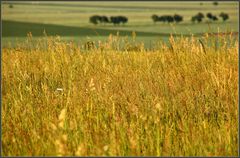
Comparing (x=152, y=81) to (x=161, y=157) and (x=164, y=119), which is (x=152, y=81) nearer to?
(x=164, y=119)

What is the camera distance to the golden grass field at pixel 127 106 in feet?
13.5

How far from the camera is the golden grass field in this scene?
410cm

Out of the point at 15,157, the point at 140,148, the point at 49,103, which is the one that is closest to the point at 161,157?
the point at 140,148

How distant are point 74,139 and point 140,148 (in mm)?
588

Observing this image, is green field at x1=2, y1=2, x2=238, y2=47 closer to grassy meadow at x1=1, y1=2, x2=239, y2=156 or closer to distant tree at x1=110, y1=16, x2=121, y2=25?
grassy meadow at x1=1, y1=2, x2=239, y2=156

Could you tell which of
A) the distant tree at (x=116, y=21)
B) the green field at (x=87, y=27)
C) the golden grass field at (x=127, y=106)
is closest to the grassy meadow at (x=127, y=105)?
the golden grass field at (x=127, y=106)

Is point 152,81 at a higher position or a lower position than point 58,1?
lower

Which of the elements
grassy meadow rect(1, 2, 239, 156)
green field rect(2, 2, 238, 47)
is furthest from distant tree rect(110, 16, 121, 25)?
grassy meadow rect(1, 2, 239, 156)

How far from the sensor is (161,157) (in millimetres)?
3957

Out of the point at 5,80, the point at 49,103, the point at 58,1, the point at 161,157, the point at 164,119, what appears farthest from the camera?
the point at 58,1

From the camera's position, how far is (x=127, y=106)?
4988 millimetres

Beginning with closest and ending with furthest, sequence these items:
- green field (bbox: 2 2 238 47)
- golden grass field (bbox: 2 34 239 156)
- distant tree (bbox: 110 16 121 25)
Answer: golden grass field (bbox: 2 34 239 156) → green field (bbox: 2 2 238 47) → distant tree (bbox: 110 16 121 25)

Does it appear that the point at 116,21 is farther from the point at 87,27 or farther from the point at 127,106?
the point at 127,106

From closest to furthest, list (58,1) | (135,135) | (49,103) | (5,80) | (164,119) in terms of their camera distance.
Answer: (135,135) < (164,119) < (49,103) < (5,80) < (58,1)
